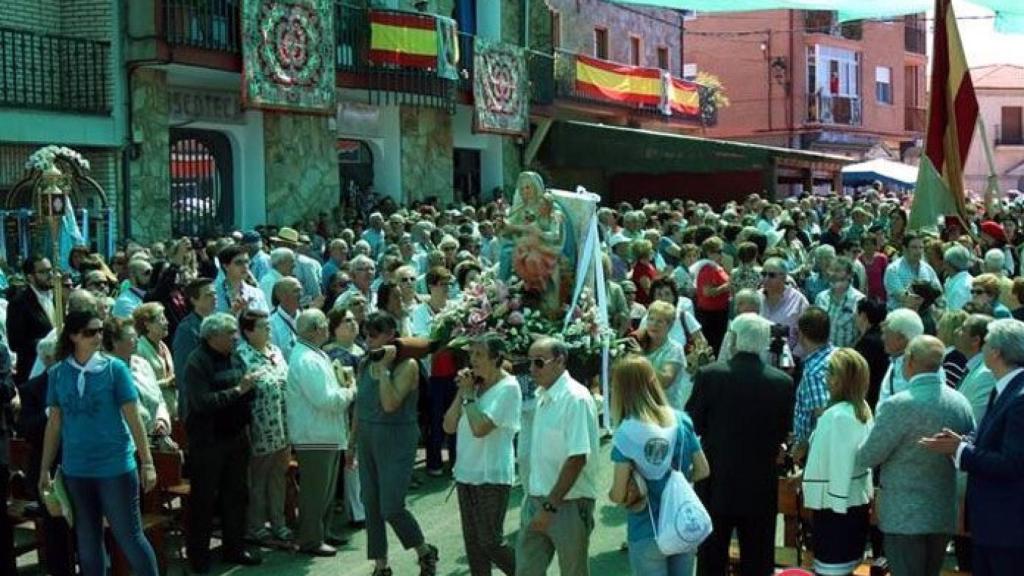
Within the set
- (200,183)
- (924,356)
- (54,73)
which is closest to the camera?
(924,356)

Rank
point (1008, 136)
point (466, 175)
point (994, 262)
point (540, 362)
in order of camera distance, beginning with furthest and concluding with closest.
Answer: point (1008, 136), point (466, 175), point (994, 262), point (540, 362)

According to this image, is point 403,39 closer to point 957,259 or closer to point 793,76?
point 957,259

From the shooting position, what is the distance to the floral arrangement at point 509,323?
29.1ft

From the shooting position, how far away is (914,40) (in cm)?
5234

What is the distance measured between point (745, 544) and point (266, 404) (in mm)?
3231

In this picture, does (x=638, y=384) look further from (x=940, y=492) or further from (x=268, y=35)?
(x=268, y=35)

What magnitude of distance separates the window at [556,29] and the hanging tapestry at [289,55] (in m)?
9.38

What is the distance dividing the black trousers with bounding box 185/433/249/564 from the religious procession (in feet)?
0.06

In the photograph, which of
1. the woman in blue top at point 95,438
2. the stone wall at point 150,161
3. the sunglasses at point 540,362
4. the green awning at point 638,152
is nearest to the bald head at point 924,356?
the sunglasses at point 540,362

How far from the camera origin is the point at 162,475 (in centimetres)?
834

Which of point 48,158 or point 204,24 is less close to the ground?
point 204,24

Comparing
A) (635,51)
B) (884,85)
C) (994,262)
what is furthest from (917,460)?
(884,85)

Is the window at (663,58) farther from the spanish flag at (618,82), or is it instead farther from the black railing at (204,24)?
the black railing at (204,24)

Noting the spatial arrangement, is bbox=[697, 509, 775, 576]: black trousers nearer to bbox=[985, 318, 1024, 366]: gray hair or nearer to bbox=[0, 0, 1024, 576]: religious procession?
bbox=[0, 0, 1024, 576]: religious procession
